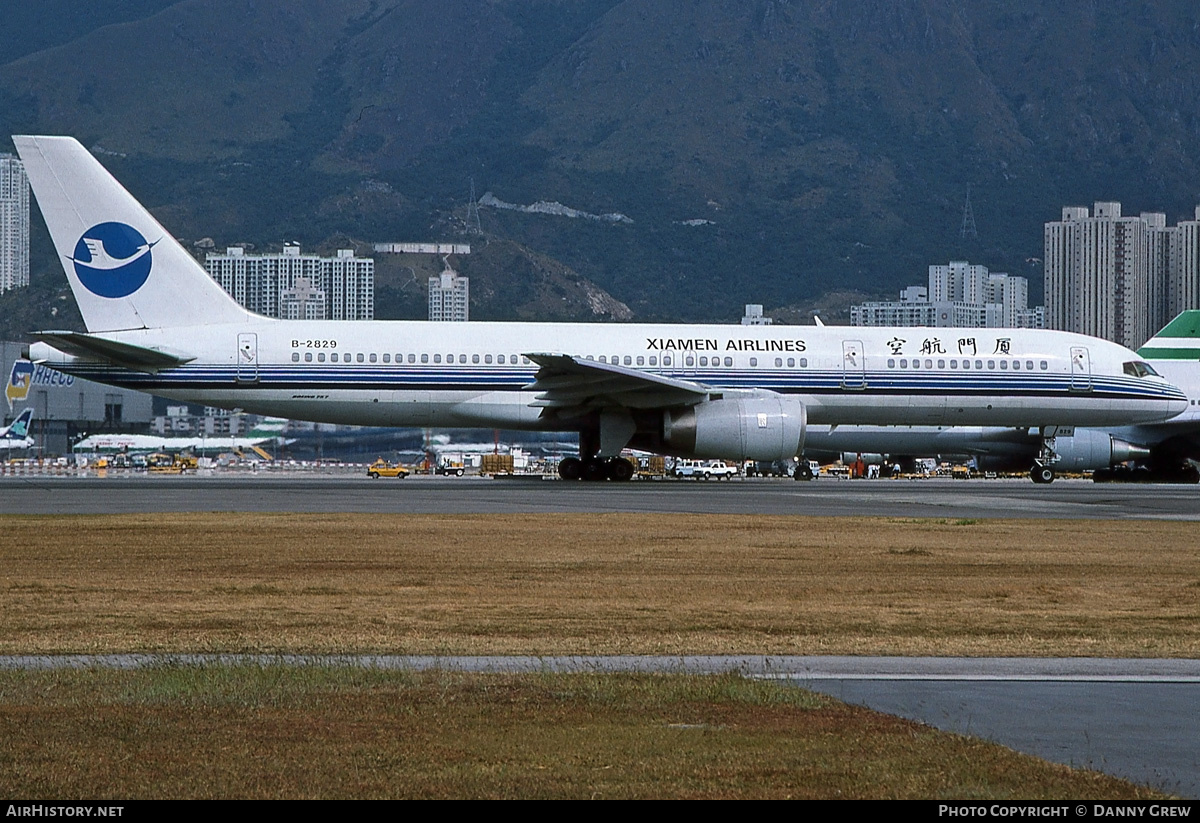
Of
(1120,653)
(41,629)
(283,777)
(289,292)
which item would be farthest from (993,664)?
(289,292)

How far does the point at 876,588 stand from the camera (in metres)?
15.7

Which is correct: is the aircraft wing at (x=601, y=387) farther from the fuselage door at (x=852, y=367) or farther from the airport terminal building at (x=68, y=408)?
the airport terminal building at (x=68, y=408)

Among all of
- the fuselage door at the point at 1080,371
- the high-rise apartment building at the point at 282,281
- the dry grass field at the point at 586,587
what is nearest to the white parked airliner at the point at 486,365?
the fuselage door at the point at 1080,371

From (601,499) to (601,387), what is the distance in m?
6.05

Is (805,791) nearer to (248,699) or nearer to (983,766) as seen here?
(983,766)

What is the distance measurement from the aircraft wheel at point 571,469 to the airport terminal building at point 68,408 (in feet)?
276

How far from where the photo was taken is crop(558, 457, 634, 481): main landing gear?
38.9 metres

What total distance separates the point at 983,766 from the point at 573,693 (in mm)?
2704

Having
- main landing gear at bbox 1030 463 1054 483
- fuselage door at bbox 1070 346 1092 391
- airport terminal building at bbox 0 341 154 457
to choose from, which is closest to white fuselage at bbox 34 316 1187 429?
fuselage door at bbox 1070 346 1092 391

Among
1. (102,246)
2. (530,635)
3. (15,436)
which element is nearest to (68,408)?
(15,436)

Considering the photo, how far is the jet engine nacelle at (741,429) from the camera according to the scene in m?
35.7

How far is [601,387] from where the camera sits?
35.8 meters

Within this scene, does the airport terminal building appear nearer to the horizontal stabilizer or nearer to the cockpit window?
the horizontal stabilizer

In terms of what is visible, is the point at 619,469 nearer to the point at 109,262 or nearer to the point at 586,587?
the point at 109,262
